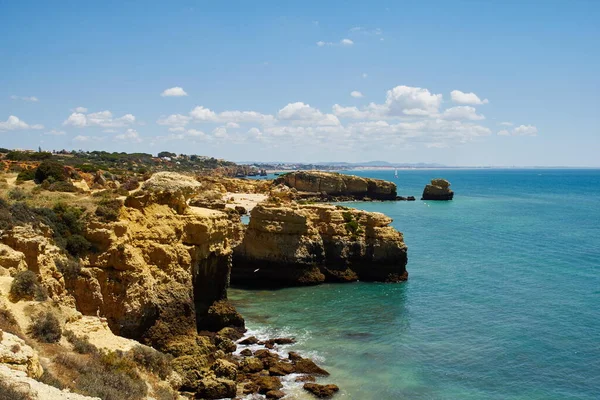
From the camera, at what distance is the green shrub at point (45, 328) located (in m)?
14.1

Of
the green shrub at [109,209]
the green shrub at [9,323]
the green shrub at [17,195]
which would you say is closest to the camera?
the green shrub at [9,323]

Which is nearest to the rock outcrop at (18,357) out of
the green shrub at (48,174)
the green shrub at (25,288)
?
the green shrub at (25,288)

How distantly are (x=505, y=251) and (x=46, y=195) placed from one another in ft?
146

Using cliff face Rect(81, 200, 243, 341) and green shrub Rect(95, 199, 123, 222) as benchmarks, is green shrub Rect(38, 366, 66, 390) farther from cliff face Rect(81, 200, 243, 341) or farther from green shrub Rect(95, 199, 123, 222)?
green shrub Rect(95, 199, 123, 222)

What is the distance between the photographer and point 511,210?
95.2 m

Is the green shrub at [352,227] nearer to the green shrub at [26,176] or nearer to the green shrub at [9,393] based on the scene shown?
the green shrub at [26,176]

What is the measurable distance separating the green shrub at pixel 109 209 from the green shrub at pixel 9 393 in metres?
13.2

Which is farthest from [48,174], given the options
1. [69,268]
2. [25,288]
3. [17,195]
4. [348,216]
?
[348,216]

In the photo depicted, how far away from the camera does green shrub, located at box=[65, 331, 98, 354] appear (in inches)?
572

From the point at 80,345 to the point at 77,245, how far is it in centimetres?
719

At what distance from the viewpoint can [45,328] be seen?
1428 cm

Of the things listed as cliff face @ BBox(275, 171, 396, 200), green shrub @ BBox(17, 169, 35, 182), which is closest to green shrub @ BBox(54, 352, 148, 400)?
green shrub @ BBox(17, 169, 35, 182)

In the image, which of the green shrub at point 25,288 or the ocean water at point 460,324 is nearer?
the green shrub at point 25,288

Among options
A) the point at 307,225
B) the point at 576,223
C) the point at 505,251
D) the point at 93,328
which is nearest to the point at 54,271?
the point at 93,328
